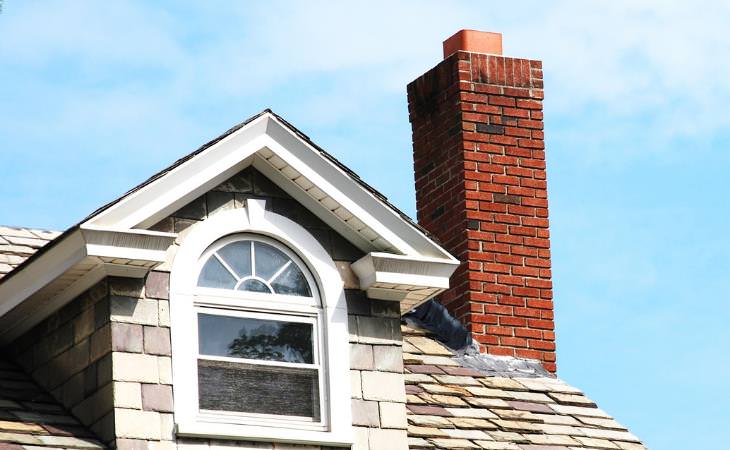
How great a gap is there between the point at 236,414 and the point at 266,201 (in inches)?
61.7

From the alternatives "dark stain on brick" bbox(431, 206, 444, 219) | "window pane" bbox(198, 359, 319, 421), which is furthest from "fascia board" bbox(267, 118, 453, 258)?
"dark stain on brick" bbox(431, 206, 444, 219)

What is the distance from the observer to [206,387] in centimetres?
1047

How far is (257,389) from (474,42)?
5.64 metres

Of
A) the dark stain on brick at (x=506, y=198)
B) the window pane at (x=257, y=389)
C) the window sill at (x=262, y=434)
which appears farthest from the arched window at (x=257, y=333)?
the dark stain on brick at (x=506, y=198)

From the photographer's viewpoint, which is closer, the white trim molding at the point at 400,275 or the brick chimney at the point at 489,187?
the white trim molding at the point at 400,275

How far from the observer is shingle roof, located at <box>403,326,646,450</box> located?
12.1 meters

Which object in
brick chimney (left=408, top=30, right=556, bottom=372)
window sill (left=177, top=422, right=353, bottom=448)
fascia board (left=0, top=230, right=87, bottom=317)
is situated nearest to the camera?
window sill (left=177, top=422, right=353, bottom=448)

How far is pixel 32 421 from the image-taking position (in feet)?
33.8

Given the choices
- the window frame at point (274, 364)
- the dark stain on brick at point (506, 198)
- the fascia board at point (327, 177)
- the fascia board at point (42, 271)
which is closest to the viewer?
the fascia board at point (42, 271)

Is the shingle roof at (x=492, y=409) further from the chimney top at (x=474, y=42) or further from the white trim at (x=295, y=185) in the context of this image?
the chimney top at (x=474, y=42)

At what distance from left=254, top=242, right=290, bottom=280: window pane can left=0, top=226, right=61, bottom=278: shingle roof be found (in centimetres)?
259

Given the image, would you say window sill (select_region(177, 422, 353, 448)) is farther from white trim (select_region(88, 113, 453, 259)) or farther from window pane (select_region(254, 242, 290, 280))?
white trim (select_region(88, 113, 453, 259))

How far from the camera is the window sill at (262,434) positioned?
10.2 meters

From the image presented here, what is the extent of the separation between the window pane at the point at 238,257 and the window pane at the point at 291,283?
220 mm
